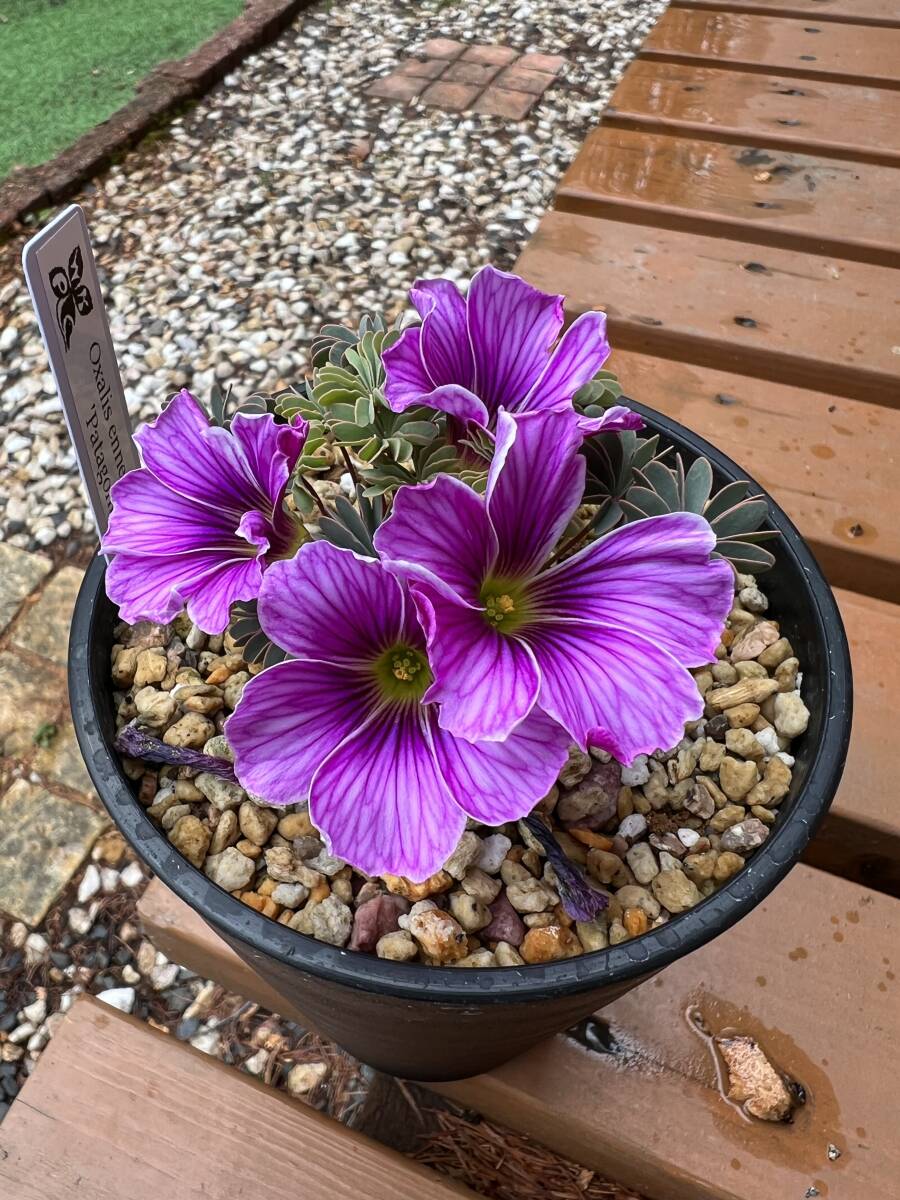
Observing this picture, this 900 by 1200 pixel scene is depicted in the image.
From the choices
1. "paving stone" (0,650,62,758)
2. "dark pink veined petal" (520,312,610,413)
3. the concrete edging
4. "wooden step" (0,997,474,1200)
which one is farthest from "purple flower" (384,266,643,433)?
the concrete edging

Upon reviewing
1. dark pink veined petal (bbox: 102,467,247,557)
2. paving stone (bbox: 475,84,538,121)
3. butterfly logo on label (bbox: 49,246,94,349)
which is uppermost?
butterfly logo on label (bbox: 49,246,94,349)

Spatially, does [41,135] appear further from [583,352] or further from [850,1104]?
[850,1104]

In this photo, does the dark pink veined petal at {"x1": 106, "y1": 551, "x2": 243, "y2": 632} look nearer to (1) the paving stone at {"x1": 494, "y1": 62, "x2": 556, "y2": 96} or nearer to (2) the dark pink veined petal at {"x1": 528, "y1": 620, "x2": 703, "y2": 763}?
(2) the dark pink veined petal at {"x1": 528, "y1": 620, "x2": 703, "y2": 763}

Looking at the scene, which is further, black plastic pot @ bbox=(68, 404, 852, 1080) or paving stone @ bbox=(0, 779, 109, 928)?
paving stone @ bbox=(0, 779, 109, 928)

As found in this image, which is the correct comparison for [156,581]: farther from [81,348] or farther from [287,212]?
[287,212]

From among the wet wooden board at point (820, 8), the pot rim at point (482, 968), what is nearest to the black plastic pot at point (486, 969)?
the pot rim at point (482, 968)

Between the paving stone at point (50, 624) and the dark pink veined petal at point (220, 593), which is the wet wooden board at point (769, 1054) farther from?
the paving stone at point (50, 624)
